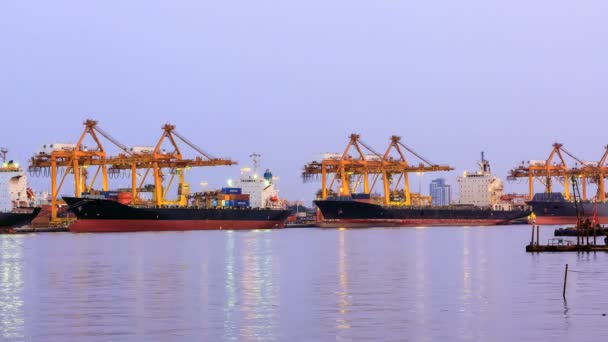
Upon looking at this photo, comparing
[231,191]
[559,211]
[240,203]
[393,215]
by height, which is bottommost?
[393,215]

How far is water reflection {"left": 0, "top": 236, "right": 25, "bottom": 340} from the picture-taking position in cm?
2457

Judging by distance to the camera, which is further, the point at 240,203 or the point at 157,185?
the point at 240,203

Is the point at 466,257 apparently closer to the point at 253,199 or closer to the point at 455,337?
the point at 455,337

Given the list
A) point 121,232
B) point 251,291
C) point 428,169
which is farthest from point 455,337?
point 428,169

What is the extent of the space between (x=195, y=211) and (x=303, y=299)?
81.2 m

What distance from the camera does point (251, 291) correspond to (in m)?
34.2

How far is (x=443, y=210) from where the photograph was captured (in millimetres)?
137125

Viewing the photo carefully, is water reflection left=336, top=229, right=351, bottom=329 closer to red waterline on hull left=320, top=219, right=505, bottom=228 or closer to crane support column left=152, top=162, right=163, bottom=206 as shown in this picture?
crane support column left=152, top=162, right=163, bottom=206

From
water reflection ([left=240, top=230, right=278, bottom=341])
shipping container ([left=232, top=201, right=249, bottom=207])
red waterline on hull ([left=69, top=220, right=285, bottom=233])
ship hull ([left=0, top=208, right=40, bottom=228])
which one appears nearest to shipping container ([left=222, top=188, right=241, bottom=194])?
shipping container ([left=232, top=201, right=249, bottom=207])

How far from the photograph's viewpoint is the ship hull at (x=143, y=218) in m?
104

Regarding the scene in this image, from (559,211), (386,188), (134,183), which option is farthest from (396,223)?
(134,183)

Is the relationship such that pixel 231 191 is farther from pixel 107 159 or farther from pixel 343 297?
pixel 343 297

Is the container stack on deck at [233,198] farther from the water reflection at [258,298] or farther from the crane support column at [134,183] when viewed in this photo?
the water reflection at [258,298]

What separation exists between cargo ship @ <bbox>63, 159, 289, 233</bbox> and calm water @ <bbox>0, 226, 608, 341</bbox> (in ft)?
169
